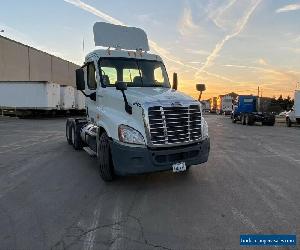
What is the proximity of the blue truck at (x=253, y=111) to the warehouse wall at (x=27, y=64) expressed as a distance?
3252 centimetres

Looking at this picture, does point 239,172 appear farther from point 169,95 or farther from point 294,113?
point 294,113

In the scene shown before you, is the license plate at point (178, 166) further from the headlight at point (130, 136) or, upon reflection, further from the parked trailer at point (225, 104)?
the parked trailer at point (225, 104)

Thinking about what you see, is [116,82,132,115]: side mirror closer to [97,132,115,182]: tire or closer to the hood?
the hood

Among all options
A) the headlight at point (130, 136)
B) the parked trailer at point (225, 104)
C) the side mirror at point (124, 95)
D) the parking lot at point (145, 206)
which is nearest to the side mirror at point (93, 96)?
the side mirror at point (124, 95)

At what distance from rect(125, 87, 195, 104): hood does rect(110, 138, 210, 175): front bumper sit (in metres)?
0.97

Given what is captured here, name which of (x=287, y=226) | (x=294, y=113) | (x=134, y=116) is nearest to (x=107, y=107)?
(x=134, y=116)

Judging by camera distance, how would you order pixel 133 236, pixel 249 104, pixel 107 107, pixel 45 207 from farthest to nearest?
pixel 249 104 < pixel 107 107 < pixel 45 207 < pixel 133 236

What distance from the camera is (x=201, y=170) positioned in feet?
29.4

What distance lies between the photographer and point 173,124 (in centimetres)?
716

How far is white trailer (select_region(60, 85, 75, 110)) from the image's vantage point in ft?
128

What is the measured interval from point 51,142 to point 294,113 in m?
23.7

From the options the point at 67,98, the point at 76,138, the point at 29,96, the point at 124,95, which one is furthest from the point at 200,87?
the point at 67,98

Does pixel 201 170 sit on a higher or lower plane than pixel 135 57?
lower

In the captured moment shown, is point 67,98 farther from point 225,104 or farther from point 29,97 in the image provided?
point 225,104
